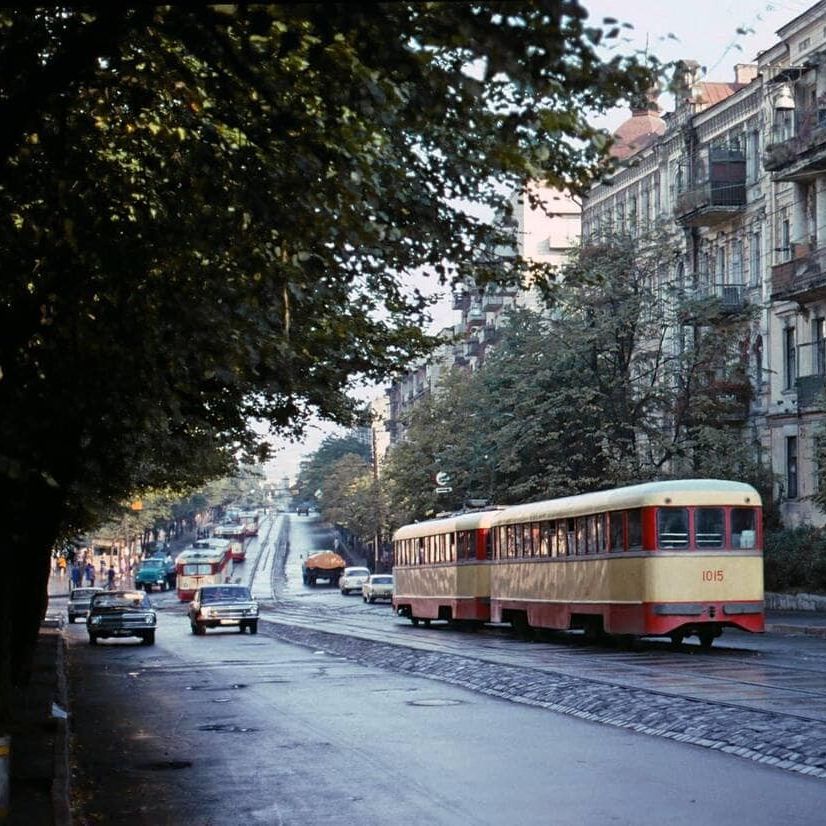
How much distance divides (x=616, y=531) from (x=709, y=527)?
75.9 inches

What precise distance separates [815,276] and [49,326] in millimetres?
37215

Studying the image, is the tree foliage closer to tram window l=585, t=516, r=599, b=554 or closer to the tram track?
the tram track

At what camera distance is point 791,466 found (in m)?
53.7

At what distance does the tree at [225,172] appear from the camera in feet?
31.9

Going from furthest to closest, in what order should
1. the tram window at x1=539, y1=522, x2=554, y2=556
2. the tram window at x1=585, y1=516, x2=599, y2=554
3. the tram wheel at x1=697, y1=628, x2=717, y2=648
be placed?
the tram window at x1=539, y1=522, x2=554, y2=556, the tram window at x1=585, y1=516, x2=599, y2=554, the tram wheel at x1=697, y1=628, x2=717, y2=648

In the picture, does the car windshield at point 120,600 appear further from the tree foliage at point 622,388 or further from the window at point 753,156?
the window at point 753,156

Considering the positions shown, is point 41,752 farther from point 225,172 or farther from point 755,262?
point 755,262

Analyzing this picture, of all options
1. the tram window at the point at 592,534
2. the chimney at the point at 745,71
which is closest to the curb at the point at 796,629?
the tram window at the point at 592,534

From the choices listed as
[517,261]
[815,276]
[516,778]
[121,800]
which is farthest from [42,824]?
[815,276]

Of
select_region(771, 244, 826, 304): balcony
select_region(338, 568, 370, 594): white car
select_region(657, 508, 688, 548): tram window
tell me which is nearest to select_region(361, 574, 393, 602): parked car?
select_region(338, 568, 370, 594): white car

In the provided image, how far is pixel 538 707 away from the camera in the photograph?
66.4 ft

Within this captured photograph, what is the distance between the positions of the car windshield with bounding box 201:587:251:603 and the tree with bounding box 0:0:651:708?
3247 cm

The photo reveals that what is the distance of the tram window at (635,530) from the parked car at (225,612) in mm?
20049

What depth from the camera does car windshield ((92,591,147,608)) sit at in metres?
48.4
